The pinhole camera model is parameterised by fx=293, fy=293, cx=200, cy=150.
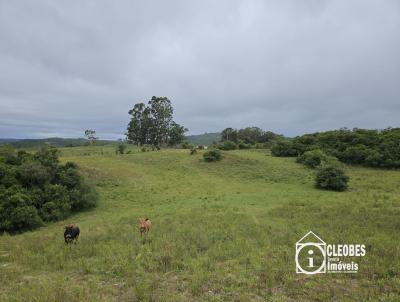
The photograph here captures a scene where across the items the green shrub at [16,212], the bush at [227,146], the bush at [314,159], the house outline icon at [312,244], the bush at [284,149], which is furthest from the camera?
the bush at [227,146]

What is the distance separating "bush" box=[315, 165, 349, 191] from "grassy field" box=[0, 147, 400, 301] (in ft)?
13.5

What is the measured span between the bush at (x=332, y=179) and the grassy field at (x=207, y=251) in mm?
4102

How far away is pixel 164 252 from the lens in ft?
36.3

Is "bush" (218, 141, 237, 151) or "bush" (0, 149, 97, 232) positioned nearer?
"bush" (0, 149, 97, 232)

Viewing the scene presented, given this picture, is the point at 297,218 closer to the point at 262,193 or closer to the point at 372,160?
the point at 262,193

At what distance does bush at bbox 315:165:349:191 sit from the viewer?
29000 mm

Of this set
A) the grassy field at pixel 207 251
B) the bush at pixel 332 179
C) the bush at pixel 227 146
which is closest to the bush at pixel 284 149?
the bush at pixel 227 146

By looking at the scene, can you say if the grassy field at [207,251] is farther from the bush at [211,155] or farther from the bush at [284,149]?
the bush at [284,149]

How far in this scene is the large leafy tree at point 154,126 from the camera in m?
71.2

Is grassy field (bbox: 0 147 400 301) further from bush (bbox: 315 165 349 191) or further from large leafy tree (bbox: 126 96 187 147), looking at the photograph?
large leafy tree (bbox: 126 96 187 147)

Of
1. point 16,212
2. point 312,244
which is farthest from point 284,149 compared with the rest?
point 16,212
